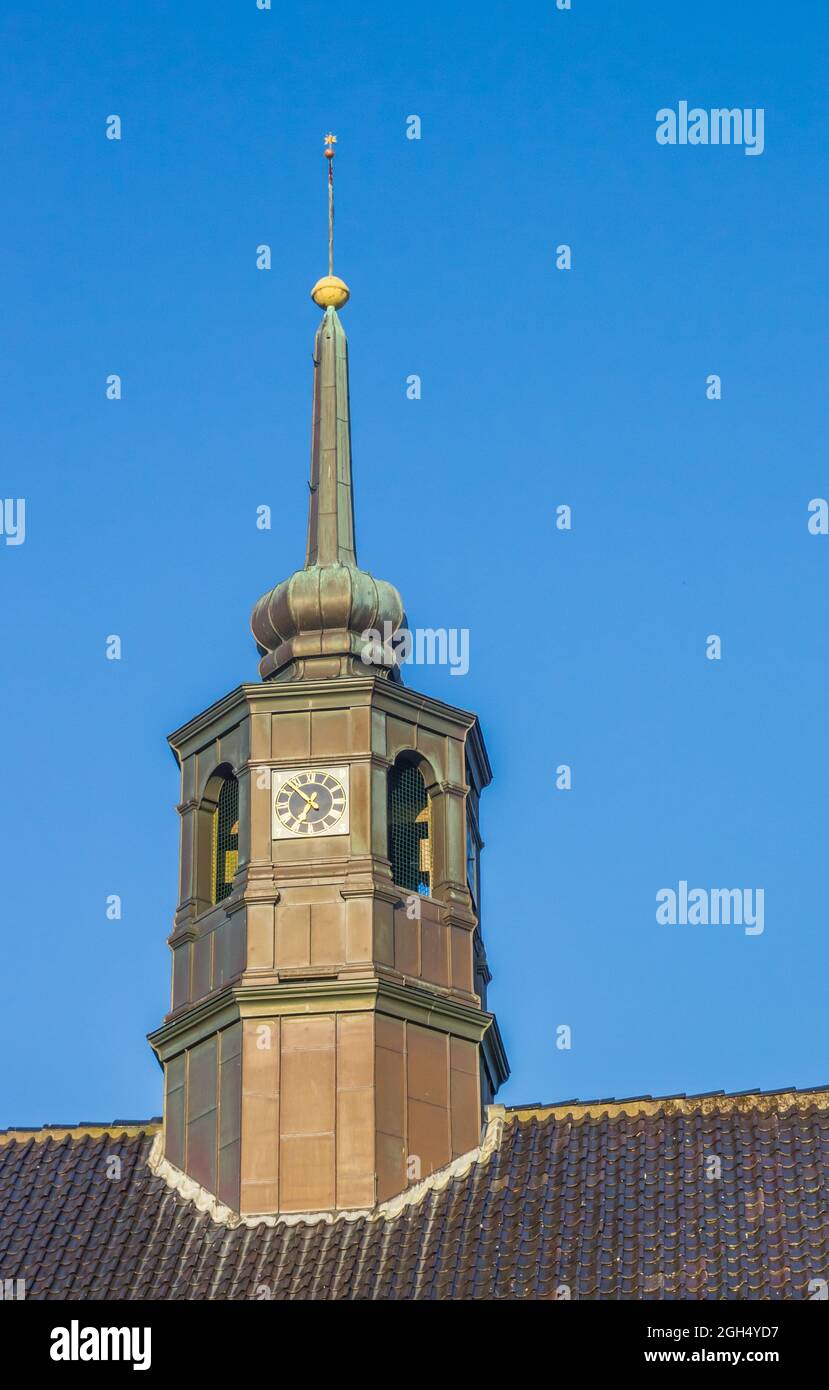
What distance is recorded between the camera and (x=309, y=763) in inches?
1751

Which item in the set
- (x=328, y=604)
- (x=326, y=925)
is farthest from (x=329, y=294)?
(x=326, y=925)

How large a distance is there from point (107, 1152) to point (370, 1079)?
4153 mm

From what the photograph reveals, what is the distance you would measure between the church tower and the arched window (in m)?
0.03

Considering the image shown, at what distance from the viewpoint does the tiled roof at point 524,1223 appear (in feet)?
130

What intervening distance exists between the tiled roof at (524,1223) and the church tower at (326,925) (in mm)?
738

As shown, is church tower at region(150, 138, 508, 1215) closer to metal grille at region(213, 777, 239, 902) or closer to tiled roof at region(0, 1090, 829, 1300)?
metal grille at region(213, 777, 239, 902)

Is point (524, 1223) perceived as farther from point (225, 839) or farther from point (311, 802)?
point (225, 839)

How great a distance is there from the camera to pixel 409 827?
149 ft

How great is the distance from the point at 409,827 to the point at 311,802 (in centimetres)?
178

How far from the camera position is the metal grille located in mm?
45094

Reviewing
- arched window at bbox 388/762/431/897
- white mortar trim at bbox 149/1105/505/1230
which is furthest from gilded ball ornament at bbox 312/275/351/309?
white mortar trim at bbox 149/1105/505/1230

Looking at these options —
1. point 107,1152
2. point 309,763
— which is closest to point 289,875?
point 309,763

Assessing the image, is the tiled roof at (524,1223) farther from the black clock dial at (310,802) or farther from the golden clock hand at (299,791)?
the golden clock hand at (299,791)
